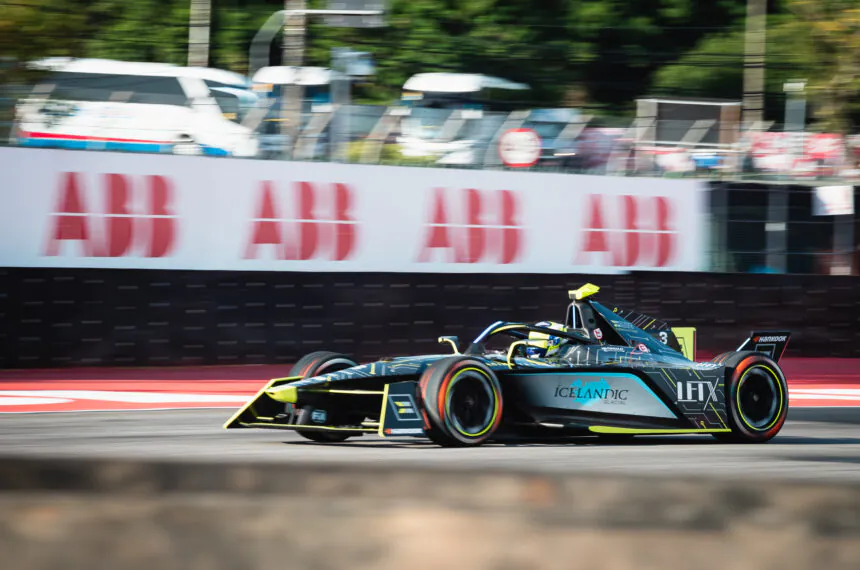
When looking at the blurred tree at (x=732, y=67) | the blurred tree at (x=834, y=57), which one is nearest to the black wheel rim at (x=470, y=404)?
the blurred tree at (x=834, y=57)

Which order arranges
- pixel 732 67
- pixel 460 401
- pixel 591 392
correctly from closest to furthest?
pixel 460 401
pixel 591 392
pixel 732 67

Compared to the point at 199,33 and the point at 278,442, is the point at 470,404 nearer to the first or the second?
the point at 278,442

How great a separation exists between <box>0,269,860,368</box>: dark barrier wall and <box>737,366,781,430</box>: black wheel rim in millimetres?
6618

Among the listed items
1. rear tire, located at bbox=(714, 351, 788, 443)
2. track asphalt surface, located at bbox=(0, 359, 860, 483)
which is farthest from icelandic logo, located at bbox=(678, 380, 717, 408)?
track asphalt surface, located at bbox=(0, 359, 860, 483)

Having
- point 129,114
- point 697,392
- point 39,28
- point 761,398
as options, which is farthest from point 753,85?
point 697,392

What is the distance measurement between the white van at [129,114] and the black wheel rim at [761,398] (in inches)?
331

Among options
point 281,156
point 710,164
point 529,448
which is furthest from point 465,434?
point 710,164

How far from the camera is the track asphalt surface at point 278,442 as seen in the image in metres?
7.02

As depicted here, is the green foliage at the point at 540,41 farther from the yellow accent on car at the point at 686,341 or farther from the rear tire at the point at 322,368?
the yellow accent on car at the point at 686,341

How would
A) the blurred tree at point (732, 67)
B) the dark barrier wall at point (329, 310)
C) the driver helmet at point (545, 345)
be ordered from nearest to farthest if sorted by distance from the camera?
the driver helmet at point (545, 345) < the dark barrier wall at point (329, 310) < the blurred tree at point (732, 67)

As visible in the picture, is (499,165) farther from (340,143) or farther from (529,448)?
(529,448)

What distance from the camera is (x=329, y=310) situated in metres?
14.5

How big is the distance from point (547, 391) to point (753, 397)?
169 cm

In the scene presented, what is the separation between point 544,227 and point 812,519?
571 inches
